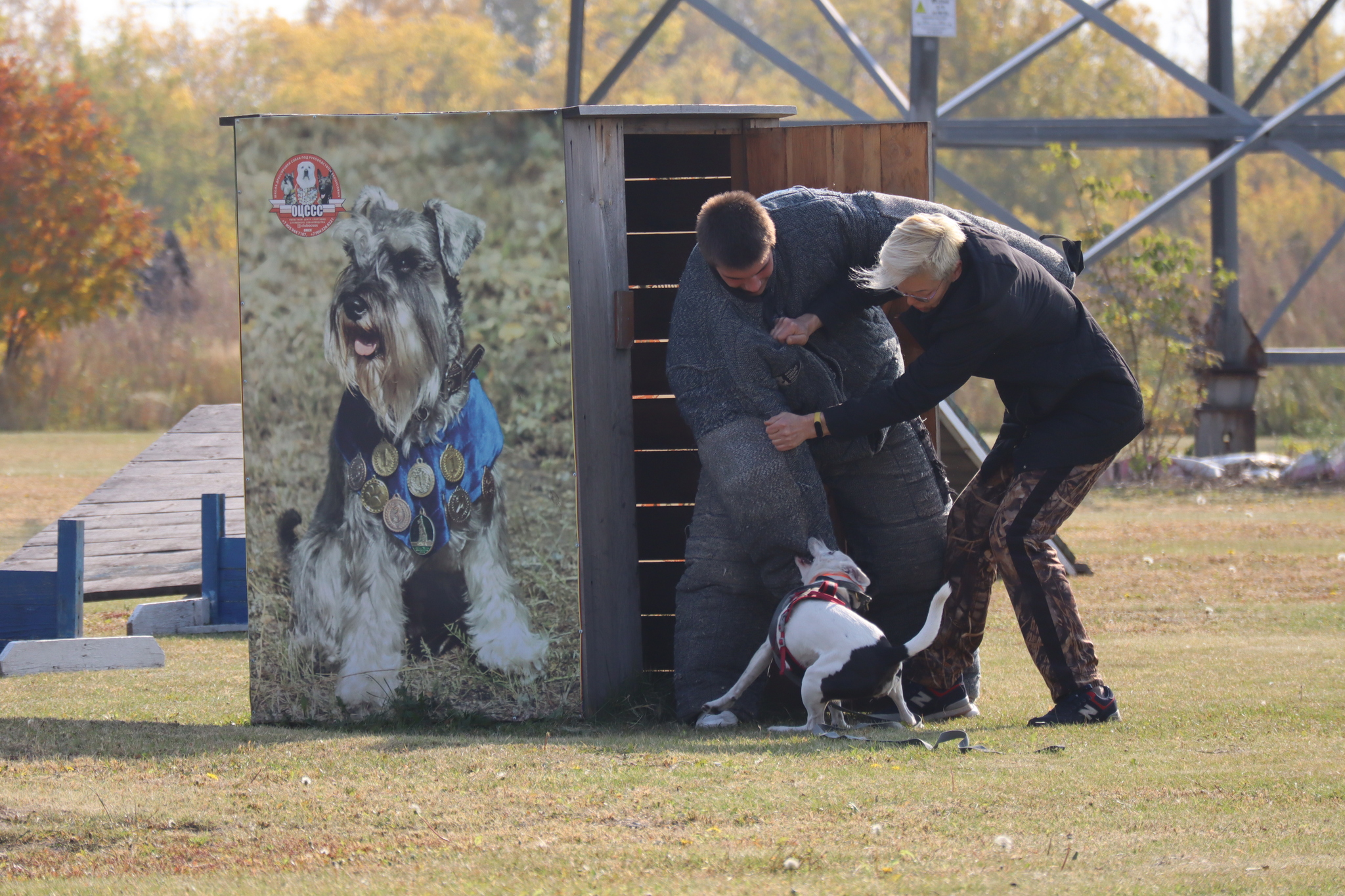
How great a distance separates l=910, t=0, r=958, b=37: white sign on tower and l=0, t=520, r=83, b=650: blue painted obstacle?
8900 millimetres

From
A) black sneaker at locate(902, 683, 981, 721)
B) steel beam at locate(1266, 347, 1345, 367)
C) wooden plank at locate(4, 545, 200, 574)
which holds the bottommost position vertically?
black sneaker at locate(902, 683, 981, 721)

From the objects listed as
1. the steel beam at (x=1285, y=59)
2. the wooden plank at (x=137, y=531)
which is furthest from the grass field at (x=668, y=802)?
the steel beam at (x=1285, y=59)

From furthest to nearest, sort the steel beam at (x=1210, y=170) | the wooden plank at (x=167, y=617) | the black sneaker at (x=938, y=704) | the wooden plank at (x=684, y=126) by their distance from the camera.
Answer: the steel beam at (x=1210, y=170), the wooden plank at (x=167, y=617), the wooden plank at (x=684, y=126), the black sneaker at (x=938, y=704)

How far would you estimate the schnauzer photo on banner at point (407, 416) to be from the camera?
17.8ft

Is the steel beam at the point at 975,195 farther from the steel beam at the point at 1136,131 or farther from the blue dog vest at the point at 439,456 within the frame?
the blue dog vest at the point at 439,456

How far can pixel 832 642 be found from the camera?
16.6ft

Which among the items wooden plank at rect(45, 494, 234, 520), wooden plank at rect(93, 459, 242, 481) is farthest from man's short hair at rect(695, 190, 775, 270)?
wooden plank at rect(93, 459, 242, 481)

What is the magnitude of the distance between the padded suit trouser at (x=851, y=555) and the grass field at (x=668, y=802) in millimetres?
304

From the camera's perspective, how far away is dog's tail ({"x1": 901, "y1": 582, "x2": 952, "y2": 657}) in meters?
5.04

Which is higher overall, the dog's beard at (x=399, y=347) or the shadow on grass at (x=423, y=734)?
the dog's beard at (x=399, y=347)

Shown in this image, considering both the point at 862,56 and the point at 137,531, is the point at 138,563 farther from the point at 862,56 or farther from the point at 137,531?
the point at 862,56

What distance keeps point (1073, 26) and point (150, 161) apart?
4247 cm

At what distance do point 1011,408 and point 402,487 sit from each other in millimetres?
2249

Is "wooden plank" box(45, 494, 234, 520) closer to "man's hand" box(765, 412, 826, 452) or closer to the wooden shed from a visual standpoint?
the wooden shed
